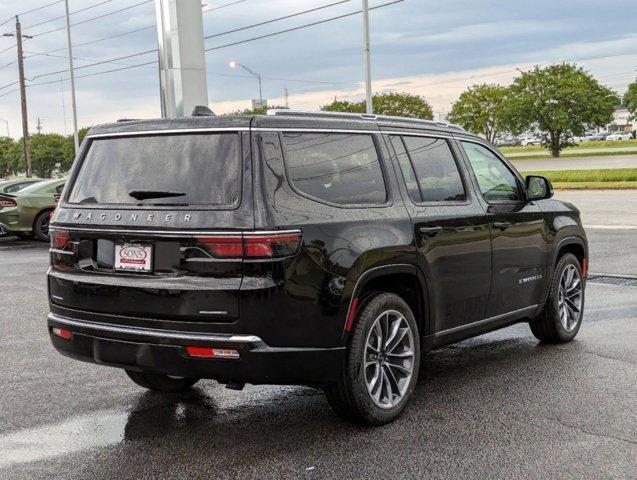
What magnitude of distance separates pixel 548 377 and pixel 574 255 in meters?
1.64

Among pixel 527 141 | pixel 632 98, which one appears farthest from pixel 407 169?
pixel 527 141

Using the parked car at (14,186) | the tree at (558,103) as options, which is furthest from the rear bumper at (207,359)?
the tree at (558,103)

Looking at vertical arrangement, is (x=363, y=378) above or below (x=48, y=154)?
below

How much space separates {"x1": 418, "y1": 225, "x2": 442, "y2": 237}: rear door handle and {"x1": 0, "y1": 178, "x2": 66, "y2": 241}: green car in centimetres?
1474

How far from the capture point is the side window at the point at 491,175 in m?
6.07

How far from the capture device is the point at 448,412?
202 inches

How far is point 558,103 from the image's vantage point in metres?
62.5

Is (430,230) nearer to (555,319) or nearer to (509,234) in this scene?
(509,234)

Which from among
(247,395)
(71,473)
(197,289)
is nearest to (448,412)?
(247,395)

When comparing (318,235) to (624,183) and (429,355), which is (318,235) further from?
(624,183)

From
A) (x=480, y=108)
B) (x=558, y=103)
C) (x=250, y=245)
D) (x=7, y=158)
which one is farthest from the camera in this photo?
(x=7, y=158)

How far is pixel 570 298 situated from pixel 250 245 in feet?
12.6

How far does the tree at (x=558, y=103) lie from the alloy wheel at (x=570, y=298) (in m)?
56.9

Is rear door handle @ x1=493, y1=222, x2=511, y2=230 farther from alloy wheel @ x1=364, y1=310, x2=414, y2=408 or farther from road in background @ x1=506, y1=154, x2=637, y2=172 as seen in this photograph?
road in background @ x1=506, y1=154, x2=637, y2=172
